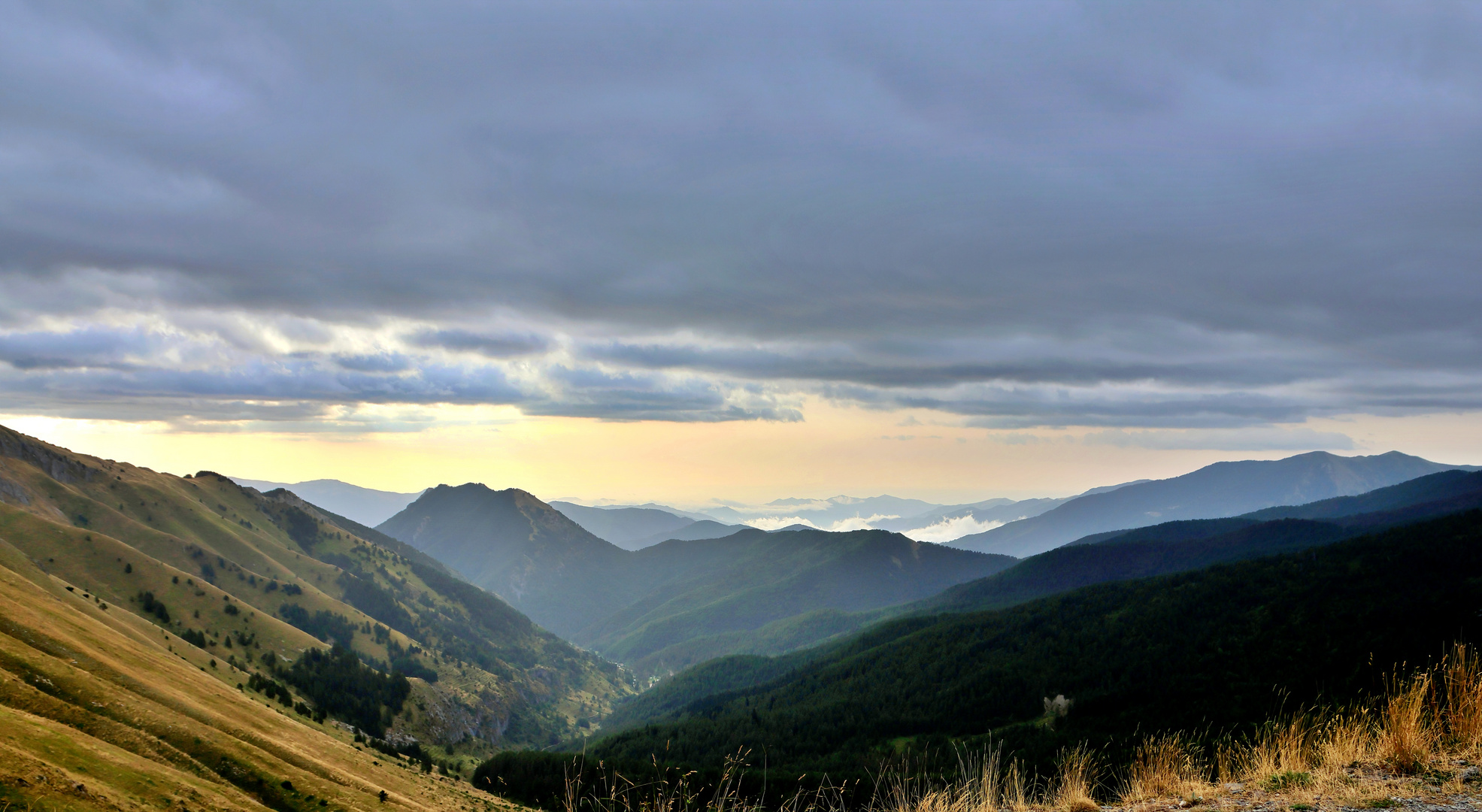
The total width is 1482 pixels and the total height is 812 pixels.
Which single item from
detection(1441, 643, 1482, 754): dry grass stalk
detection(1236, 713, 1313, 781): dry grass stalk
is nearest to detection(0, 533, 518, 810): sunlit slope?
detection(1236, 713, 1313, 781): dry grass stalk

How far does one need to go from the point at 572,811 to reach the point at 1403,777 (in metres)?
15.8

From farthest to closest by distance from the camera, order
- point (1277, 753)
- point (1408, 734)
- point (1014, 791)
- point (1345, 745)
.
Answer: point (1277, 753), point (1014, 791), point (1345, 745), point (1408, 734)

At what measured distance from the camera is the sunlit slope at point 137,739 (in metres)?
36.1

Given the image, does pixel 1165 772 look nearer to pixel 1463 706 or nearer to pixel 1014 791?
pixel 1014 791

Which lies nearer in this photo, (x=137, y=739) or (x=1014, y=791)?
(x=1014, y=791)

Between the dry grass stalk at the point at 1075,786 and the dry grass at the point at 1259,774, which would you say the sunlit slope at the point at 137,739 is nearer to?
the dry grass at the point at 1259,774

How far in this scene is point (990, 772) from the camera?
14.5 meters

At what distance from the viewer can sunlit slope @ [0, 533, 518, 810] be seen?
3612 cm

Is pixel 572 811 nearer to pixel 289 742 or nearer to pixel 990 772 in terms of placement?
pixel 990 772

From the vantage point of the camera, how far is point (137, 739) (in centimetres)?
5738

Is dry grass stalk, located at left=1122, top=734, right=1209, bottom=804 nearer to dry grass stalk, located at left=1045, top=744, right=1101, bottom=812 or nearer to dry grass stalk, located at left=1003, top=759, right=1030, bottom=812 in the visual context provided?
dry grass stalk, located at left=1045, top=744, right=1101, bottom=812

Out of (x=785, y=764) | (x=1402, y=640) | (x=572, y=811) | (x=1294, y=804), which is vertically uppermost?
(x=1294, y=804)

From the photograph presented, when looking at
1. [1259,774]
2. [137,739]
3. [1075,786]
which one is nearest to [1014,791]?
[1075,786]

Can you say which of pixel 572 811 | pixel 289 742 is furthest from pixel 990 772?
pixel 289 742
